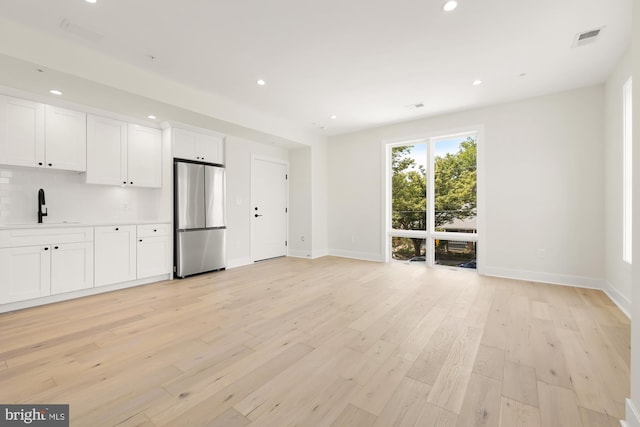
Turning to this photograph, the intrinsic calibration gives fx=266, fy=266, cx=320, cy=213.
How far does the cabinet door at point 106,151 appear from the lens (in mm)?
3662

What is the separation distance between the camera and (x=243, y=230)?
537 cm

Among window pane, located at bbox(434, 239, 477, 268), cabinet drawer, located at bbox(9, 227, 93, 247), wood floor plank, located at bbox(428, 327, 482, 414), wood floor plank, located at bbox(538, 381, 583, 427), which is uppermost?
cabinet drawer, located at bbox(9, 227, 93, 247)

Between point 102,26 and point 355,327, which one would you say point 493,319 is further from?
point 102,26

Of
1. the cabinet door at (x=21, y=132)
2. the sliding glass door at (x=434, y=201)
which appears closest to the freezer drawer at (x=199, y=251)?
the cabinet door at (x=21, y=132)

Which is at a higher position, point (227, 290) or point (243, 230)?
point (243, 230)

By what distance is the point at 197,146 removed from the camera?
4.65 metres

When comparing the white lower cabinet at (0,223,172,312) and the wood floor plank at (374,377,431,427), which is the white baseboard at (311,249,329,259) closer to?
the white lower cabinet at (0,223,172,312)

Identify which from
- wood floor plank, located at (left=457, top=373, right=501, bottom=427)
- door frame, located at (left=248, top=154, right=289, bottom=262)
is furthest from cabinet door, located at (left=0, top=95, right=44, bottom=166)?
wood floor plank, located at (left=457, top=373, right=501, bottom=427)

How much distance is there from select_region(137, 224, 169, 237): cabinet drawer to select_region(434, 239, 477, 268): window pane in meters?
4.85

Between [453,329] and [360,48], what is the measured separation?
9.87 feet

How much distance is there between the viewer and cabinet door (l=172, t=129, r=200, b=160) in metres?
4.37

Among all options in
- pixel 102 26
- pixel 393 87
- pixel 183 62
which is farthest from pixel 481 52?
pixel 102 26

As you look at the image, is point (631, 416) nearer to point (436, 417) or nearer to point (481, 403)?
point (481, 403)

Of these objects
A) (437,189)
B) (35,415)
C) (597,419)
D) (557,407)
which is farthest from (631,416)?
(437,189)
